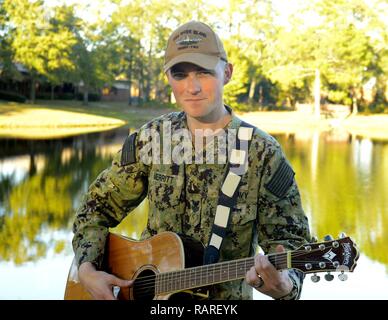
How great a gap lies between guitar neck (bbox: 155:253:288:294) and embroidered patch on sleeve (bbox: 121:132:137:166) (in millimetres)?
470

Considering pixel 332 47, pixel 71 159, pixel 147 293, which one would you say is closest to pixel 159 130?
pixel 147 293

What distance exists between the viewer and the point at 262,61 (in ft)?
157

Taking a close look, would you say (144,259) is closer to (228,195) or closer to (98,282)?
(98,282)

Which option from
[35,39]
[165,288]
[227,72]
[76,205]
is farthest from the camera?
[35,39]

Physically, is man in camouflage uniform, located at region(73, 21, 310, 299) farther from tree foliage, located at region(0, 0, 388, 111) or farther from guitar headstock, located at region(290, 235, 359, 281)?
tree foliage, located at region(0, 0, 388, 111)

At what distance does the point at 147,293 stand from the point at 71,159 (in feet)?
45.4

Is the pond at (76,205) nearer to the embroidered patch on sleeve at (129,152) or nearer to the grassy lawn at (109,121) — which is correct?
the embroidered patch on sleeve at (129,152)

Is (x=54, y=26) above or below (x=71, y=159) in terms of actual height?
above

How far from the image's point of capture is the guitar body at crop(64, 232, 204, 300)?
7.48ft

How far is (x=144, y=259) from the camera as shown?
2459 mm

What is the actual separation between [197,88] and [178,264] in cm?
66

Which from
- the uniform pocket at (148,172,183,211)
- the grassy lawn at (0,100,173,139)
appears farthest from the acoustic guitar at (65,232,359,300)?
the grassy lawn at (0,100,173,139)

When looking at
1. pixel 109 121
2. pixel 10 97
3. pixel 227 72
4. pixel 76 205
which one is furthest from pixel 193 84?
pixel 10 97
